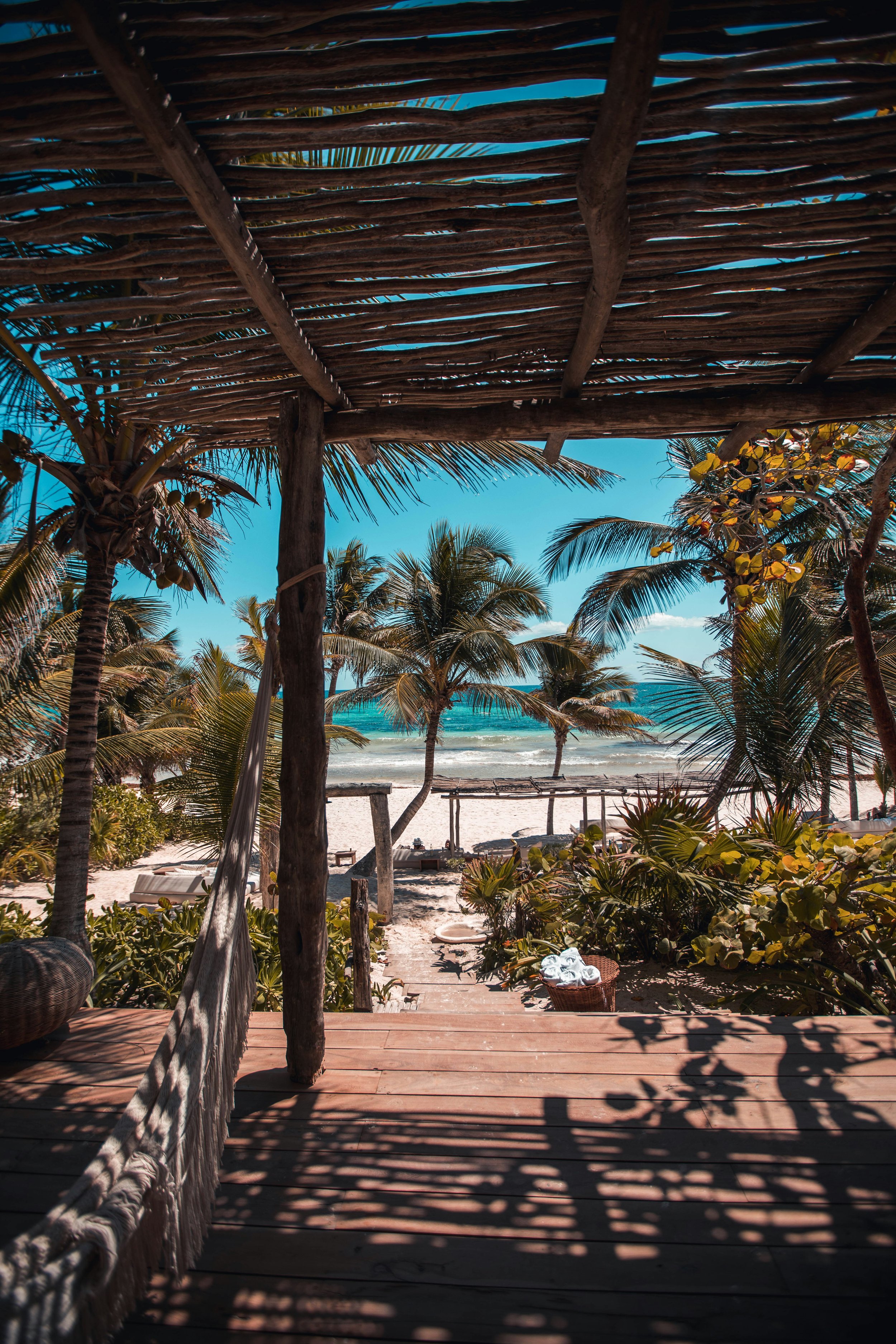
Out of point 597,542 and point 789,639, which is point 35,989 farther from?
point 597,542

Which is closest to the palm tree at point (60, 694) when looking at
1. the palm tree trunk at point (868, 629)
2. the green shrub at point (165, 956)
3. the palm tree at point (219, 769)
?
the palm tree at point (219, 769)

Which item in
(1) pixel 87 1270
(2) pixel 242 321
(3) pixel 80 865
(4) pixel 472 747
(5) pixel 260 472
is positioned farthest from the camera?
(4) pixel 472 747

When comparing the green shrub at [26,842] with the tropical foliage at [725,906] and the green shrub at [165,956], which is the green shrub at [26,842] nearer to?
the green shrub at [165,956]

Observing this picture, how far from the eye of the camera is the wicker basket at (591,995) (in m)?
2.87

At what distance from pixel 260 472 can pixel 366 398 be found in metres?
1.67

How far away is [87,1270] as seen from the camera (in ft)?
2.88

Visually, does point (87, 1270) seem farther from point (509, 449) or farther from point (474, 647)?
point (474, 647)

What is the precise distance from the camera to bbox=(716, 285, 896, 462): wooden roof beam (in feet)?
4.76

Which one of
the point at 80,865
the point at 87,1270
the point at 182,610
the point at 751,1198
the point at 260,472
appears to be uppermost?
the point at 260,472

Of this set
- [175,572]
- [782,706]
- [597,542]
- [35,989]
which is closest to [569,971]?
[782,706]

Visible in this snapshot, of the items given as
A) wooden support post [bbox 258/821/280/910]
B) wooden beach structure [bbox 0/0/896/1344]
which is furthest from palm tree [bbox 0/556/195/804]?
wooden beach structure [bbox 0/0/896/1344]

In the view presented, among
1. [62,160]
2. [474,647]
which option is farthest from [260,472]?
[474,647]

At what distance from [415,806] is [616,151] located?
667 cm

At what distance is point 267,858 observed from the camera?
4.85 meters
